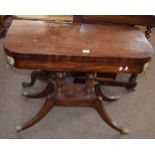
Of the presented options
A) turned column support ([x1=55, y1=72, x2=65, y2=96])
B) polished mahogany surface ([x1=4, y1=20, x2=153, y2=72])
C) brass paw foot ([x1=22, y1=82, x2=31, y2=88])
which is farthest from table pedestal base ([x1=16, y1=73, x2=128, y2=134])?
brass paw foot ([x1=22, y1=82, x2=31, y2=88])

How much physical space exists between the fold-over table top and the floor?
641 mm

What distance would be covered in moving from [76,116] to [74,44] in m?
0.67

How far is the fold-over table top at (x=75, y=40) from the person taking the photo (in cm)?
107

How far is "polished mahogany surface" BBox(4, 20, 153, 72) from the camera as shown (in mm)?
1061

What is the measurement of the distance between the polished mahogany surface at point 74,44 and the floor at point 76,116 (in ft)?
1.84

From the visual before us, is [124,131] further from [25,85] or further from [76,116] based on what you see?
[25,85]

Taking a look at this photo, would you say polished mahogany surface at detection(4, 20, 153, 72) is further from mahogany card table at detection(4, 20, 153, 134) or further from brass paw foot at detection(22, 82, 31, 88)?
brass paw foot at detection(22, 82, 31, 88)

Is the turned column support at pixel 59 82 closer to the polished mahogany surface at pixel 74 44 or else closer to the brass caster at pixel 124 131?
the polished mahogany surface at pixel 74 44

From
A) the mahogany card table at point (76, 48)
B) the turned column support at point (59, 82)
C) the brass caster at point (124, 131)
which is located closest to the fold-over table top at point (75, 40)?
the mahogany card table at point (76, 48)

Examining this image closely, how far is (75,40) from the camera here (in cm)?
116

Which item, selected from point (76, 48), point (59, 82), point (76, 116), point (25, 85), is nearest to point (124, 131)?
point (76, 116)

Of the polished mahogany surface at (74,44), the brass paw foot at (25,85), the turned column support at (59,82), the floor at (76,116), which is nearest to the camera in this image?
the polished mahogany surface at (74,44)
